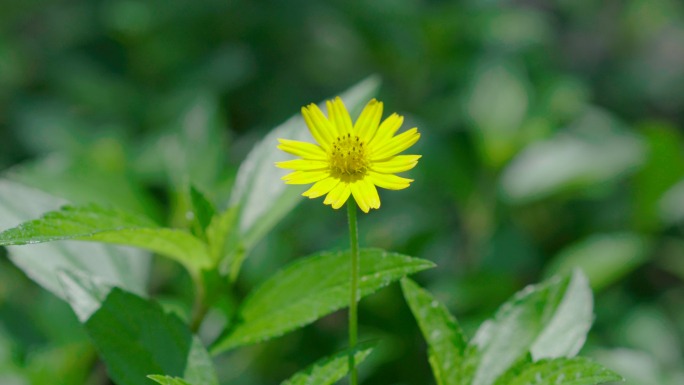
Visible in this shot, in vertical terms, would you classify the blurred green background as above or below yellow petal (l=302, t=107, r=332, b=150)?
above

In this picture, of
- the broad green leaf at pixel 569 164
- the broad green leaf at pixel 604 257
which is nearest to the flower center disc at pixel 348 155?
the broad green leaf at pixel 604 257

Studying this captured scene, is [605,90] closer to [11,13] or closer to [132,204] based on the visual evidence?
[132,204]

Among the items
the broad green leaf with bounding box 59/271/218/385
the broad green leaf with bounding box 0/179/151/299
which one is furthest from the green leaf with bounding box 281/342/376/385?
the broad green leaf with bounding box 0/179/151/299

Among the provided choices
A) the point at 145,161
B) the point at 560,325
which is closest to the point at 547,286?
the point at 560,325

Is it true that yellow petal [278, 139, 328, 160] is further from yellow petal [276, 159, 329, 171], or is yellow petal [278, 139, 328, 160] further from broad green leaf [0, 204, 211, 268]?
broad green leaf [0, 204, 211, 268]

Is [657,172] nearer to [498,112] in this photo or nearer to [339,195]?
[498,112]

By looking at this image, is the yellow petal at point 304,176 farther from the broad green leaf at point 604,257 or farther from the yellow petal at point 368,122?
the broad green leaf at point 604,257
